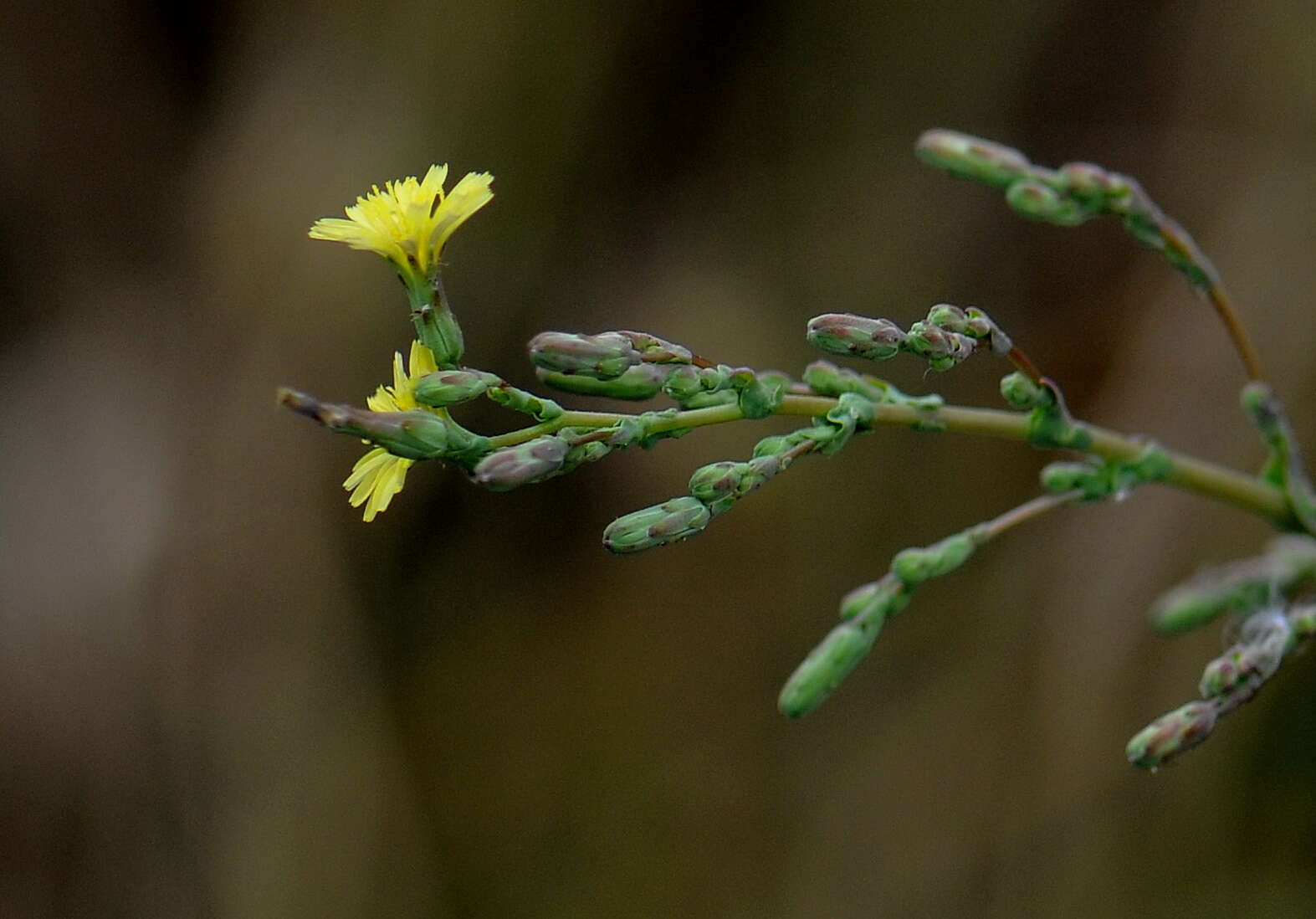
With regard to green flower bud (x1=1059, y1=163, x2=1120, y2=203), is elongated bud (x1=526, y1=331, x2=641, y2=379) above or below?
below

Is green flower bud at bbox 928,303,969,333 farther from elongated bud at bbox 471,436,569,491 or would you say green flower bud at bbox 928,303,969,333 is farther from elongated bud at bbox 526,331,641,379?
elongated bud at bbox 471,436,569,491

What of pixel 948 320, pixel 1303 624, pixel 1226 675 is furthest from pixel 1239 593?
pixel 948 320

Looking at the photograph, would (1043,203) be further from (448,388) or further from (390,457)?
(390,457)

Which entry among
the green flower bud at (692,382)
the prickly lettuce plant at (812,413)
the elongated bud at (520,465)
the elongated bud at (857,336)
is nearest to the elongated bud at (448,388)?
the prickly lettuce plant at (812,413)

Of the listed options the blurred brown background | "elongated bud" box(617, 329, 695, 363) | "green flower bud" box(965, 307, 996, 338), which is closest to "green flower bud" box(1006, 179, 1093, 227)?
"green flower bud" box(965, 307, 996, 338)

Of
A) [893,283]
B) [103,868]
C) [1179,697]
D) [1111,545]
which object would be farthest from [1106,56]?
[103,868]

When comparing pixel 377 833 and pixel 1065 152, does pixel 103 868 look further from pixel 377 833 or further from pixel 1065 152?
pixel 1065 152

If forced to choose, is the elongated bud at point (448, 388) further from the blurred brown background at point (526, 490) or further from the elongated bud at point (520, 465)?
the blurred brown background at point (526, 490)
